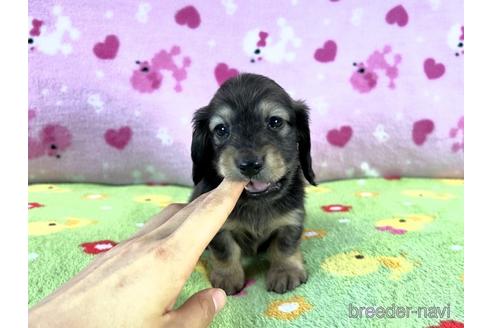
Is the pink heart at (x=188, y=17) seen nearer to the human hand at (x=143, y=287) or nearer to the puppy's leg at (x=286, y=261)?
the puppy's leg at (x=286, y=261)

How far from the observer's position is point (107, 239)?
6.42 ft

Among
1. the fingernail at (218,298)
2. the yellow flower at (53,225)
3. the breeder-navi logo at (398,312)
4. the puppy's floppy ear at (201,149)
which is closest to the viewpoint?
the fingernail at (218,298)

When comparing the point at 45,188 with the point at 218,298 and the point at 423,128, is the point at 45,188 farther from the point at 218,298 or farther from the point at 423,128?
the point at 423,128

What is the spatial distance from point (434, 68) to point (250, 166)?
1940 millimetres

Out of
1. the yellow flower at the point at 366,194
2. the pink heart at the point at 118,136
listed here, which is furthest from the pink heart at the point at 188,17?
the yellow flower at the point at 366,194

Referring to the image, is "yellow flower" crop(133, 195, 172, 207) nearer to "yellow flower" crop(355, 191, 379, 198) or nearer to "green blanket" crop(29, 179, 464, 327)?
"green blanket" crop(29, 179, 464, 327)

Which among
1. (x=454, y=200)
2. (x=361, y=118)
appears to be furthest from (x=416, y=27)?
(x=454, y=200)

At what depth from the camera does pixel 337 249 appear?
187 centimetres

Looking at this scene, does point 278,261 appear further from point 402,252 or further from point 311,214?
point 311,214

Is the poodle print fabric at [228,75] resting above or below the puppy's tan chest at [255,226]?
above

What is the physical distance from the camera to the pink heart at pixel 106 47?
2801 millimetres

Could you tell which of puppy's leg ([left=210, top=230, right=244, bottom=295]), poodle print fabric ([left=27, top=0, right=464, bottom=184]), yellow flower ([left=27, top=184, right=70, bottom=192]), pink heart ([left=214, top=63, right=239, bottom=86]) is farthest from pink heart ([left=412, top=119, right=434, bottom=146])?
yellow flower ([left=27, top=184, right=70, bottom=192])

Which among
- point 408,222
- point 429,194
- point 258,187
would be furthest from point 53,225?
point 429,194

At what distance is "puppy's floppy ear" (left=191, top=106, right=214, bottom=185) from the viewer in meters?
1.79
